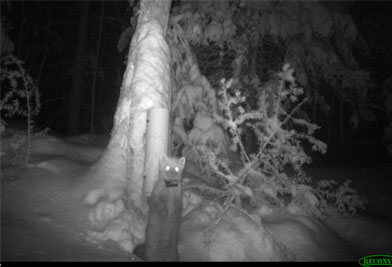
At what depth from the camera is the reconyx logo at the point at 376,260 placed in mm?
6082

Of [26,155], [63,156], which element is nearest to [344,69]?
[63,156]

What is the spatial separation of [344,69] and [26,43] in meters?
22.3

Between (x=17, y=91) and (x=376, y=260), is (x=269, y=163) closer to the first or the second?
(x=376, y=260)

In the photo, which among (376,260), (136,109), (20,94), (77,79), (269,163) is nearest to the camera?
(376,260)

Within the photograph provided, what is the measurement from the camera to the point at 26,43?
23.1 m

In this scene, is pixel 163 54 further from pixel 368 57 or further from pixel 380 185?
pixel 368 57

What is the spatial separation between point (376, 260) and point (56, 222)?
6.34 meters

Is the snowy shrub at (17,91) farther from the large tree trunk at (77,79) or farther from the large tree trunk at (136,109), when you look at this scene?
the large tree trunk at (77,79)

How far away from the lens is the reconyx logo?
20.0 feet

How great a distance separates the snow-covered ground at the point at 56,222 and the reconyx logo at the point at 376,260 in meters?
0.44

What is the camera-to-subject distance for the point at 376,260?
6293 millimetres

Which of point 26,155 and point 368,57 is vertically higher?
point 368,57

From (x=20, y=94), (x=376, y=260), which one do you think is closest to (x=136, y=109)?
(x=20, y=94)

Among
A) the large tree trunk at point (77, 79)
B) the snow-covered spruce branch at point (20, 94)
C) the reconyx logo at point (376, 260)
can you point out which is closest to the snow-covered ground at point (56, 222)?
the reconyx logo at point (376, 260)
